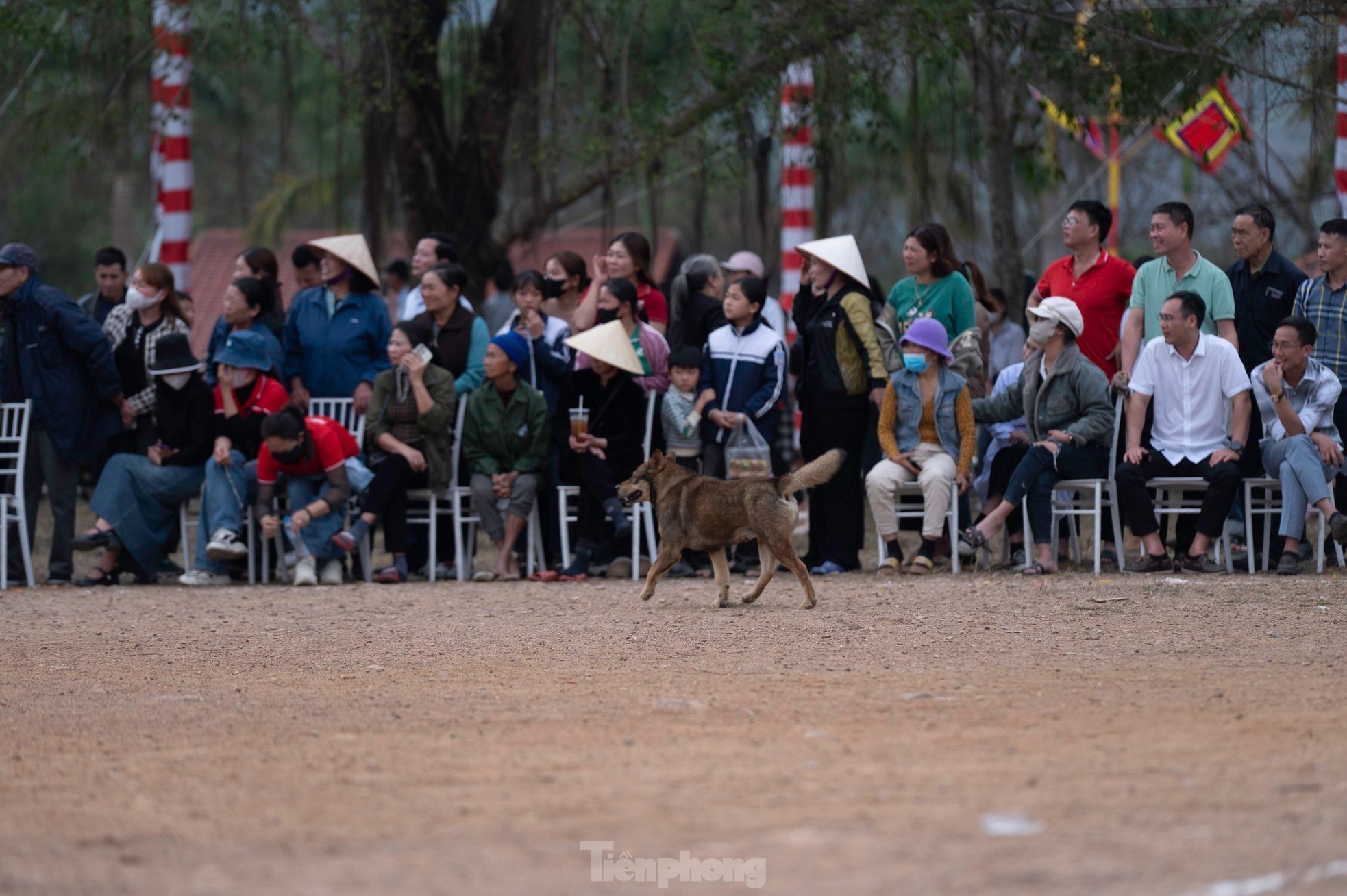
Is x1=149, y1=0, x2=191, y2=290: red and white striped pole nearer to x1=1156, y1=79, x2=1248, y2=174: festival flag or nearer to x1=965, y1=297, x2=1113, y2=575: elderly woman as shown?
x1=965, y1=297, x2=1113, y2=575: elderly woman

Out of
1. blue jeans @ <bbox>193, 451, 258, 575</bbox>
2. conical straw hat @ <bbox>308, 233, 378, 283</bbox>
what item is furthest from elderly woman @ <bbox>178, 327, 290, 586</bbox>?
conical straw hat @ <bbox>308, 233, 378, 283</bbox>

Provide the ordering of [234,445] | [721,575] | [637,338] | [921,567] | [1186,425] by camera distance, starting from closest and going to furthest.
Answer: [721,575] < [1186,425] < [921,567] < [234,445] < [637,338]

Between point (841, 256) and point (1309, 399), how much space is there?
9.98 feet

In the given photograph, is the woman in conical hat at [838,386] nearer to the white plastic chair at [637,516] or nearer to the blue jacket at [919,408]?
the blue jacket at [919,408]

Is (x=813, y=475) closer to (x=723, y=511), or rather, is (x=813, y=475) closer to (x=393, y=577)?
(x=723, y=511)

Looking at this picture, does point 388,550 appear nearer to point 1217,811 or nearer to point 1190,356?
point 1190,356

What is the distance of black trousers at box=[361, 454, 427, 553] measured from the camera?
10.9m

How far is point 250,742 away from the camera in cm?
561

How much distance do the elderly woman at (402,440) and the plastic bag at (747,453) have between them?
6.13 feet

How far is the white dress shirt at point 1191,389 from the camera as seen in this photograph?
9992 mm

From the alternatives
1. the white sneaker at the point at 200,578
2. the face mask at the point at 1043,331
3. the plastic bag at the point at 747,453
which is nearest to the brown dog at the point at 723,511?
the plastic bag at the point at 747,453

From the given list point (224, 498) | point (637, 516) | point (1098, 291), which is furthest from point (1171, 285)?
point (224, 498)

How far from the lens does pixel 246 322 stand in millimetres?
11328

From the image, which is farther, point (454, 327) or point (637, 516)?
point (454, 327)
